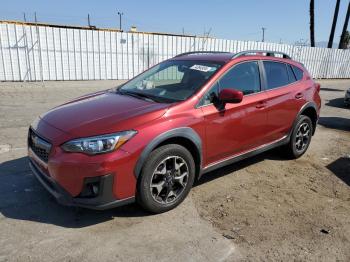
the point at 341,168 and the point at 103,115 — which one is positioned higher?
the point at 103,115

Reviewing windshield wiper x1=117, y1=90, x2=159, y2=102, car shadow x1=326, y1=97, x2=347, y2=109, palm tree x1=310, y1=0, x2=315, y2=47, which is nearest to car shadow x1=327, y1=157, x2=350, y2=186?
windshield wiper x1=117, y1=90, x2=159, y2=102

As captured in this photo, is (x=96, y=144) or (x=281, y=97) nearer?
(x=96, y=144)

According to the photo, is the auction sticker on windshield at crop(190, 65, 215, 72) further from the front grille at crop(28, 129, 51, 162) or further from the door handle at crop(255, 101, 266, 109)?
the front grille at crop(28, 129, 51, 162)

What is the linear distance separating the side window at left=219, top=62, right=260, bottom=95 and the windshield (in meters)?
0.20

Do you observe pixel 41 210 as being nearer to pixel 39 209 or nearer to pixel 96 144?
pixel 39 209

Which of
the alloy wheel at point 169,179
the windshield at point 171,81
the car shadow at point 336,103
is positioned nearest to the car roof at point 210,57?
the windshield at point 171,81

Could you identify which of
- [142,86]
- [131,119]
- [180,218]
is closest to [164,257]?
[180,218]

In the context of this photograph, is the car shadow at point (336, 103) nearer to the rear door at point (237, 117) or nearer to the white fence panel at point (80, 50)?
the white fence panel at point (80, 50)

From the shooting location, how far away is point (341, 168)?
17.9 feet

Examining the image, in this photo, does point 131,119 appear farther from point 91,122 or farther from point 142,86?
point 142,86

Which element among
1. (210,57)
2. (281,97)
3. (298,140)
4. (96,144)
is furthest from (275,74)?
(96,144)

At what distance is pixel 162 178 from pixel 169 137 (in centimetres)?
47

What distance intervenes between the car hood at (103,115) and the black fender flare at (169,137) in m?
0.22

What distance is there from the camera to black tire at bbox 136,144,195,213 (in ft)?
11.4
